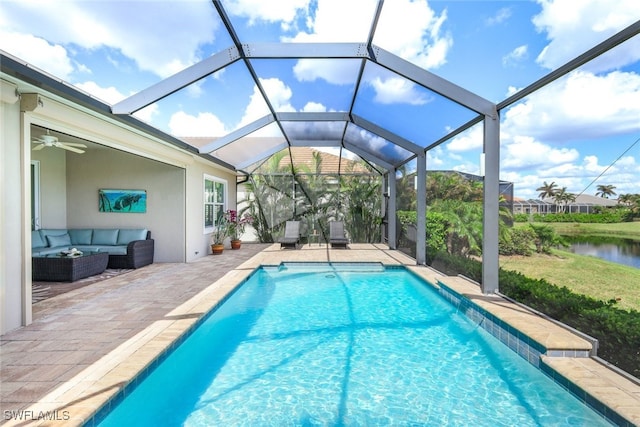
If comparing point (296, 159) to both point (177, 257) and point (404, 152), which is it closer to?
point (404, 152)

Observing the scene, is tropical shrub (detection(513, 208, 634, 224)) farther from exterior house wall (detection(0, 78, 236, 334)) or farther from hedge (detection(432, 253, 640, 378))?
exterior house wall (detection(0, 78, 236, 334))

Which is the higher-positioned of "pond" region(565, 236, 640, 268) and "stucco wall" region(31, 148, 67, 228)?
"stucco wall" region(31, 148, 67, 228)

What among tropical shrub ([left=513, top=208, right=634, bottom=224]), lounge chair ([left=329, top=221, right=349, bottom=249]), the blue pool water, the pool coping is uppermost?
tropical shrub ([left=513, top=208, right=634, bottom=224])

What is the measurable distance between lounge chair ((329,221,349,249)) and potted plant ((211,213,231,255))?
12.2ft

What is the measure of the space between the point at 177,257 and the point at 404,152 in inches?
270

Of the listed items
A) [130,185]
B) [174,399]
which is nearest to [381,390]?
[174,399]

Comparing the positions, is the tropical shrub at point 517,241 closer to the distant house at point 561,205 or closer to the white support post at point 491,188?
the distant house at point 561,205

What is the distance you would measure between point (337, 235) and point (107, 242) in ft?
24.4

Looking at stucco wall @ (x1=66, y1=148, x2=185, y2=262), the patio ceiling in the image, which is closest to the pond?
the patio ceiling

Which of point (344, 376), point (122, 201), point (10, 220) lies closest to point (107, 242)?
point (122, 201)

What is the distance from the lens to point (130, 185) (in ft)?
30.4

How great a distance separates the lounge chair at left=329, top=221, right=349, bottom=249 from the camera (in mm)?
12508

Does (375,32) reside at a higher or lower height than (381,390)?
higher

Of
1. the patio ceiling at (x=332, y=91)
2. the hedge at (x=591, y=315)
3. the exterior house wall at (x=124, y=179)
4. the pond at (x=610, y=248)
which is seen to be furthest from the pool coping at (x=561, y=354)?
the exterior house wall at (x=124, y=179)
